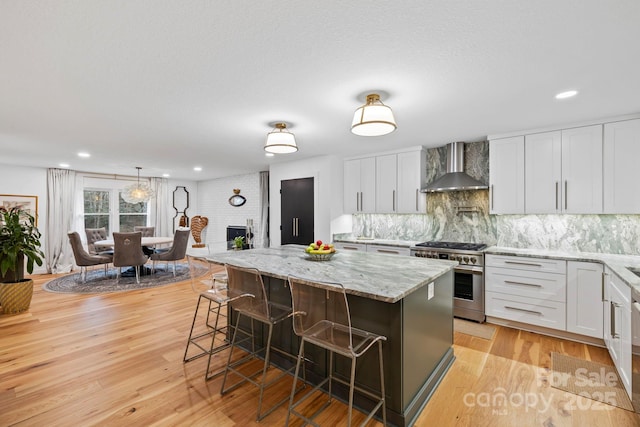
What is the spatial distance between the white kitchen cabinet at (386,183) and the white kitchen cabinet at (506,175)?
131cm

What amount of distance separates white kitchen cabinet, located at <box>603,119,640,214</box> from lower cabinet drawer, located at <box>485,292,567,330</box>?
45.8 inches

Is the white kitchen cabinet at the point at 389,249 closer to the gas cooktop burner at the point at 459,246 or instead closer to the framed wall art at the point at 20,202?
the gas cooktop burner at the point at 459,246

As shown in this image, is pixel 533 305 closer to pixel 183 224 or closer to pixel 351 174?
pixel 351 174

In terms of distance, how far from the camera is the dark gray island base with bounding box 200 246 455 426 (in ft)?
6.08

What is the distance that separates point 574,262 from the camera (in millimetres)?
2996

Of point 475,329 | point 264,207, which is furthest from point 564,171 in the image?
point 264,207

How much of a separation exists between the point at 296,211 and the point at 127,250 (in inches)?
128

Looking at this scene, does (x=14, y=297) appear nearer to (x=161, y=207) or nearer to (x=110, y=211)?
(x=110, y=211)

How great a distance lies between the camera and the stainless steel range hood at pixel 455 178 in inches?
150

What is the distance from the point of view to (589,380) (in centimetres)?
237

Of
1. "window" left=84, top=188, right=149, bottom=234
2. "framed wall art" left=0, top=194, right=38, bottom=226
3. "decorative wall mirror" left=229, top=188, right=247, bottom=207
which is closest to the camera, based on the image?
"framed wall art" left=0, top=194, right=38, bottom=226

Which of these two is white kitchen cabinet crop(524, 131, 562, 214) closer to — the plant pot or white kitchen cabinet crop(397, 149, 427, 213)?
white kitchen cabinet crop(397, 149, 427, 213)

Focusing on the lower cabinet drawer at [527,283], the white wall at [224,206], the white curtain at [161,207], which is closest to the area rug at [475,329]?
the lower cabinet drawer at [527,283]

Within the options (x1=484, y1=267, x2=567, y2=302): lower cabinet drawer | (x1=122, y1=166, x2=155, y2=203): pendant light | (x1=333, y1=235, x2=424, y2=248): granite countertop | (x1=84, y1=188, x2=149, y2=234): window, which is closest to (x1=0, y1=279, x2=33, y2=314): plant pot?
(x1=122, y1=166, x2=155, y2=203): pendant light
